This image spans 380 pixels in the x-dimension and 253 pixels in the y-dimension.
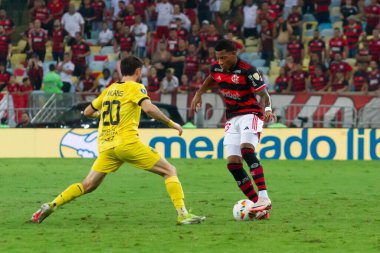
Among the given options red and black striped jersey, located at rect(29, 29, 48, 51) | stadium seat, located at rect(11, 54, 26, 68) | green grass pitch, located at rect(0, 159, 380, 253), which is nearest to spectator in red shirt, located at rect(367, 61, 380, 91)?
green grass pitch, located at rect(0, 159, 380, 253)

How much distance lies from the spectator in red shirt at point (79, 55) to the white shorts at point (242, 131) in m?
20.1

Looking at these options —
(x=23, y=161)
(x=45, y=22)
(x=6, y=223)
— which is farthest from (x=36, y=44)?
(x=6, y=223)

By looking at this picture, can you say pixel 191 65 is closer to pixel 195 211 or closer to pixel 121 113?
pixel 195 211

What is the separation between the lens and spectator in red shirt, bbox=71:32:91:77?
32.3 m

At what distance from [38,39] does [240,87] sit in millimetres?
21627

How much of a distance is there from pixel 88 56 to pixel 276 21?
6062 millimetres

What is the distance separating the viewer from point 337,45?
3036 centimetres

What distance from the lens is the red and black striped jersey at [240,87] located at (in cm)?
1234

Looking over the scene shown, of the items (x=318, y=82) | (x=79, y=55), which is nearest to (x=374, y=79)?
(x=318, y=82)

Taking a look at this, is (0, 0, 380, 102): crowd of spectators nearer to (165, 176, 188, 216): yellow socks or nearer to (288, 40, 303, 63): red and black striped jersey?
(288, 40, 303, 63): red and black striped jersey

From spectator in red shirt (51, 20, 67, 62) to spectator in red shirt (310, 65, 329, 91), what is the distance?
8489 mm

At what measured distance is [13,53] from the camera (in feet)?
112

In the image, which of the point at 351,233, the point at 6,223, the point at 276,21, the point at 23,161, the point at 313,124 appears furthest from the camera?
the point at 276,21

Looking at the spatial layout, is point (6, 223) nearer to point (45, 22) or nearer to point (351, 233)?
point (351, 233)
